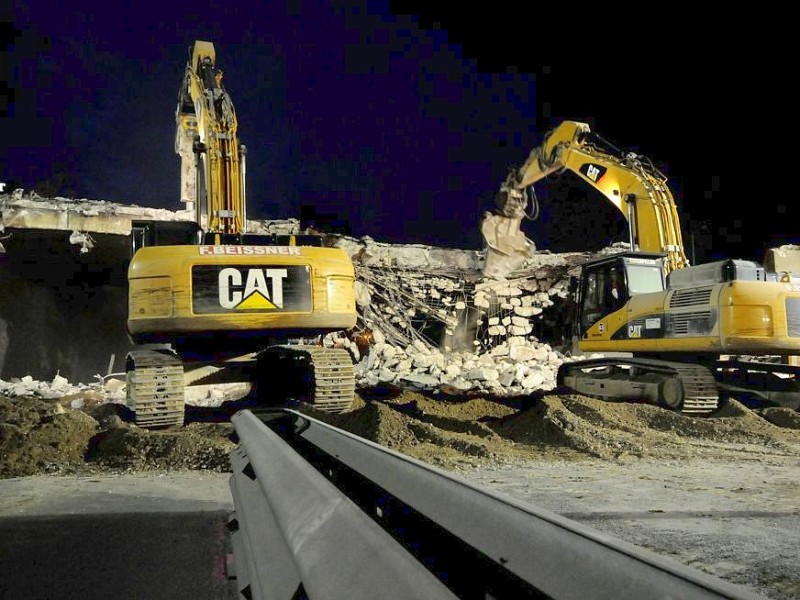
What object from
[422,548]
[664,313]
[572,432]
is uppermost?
[664,313]

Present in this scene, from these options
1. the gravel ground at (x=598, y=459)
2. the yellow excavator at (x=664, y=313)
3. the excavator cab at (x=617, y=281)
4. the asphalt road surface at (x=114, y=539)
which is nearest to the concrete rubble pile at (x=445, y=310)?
the yellow excavator at (x=664, y=313)

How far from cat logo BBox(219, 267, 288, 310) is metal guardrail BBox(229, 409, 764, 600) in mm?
5381

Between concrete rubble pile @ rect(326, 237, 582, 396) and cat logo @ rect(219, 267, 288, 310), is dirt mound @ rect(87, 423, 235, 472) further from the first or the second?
concrete rubble pile @ rect(326, 237, 582, 396)

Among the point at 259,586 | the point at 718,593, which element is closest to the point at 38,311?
the point at 259,586

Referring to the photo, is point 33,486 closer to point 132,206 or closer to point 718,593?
point 718,593

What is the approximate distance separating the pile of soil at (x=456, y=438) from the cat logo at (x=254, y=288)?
132 cm

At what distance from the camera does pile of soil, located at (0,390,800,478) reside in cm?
547

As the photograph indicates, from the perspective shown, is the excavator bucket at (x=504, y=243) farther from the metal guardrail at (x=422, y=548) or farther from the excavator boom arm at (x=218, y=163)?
the metal guardrail at (x=422, y=548)

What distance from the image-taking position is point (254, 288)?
295 inches

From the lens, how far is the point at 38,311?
52.2ft

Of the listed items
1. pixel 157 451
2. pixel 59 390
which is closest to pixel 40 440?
pixel 157 451

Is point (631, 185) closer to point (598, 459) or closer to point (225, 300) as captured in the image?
point (598, 459)

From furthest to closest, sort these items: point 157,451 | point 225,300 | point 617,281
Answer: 1. point 617,281
2. point 225,300
3. point 157,451

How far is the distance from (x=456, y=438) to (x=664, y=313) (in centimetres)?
450
